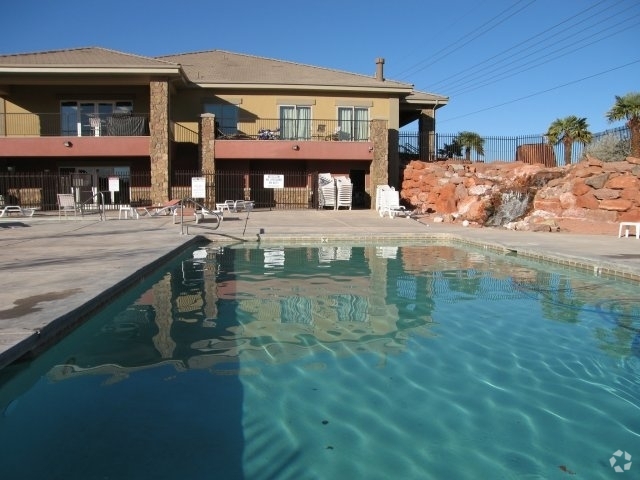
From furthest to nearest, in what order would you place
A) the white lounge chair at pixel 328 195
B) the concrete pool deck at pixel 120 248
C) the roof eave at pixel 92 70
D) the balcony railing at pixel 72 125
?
the white lounge chair at pixel 328 195
the balcony railing at pixel 72 125
the roof eave at pixel 92 70
the concrete pool deck at pixel 120 248

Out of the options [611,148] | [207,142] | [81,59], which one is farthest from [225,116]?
[611,148]

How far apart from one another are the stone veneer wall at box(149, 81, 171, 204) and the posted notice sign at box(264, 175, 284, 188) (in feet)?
13.7

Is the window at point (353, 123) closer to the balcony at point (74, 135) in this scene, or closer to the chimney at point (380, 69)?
the chimney at point (380, 69)

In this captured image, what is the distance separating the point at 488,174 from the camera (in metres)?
22.0

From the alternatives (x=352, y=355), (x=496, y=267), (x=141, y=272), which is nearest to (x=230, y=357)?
(x=352, y=355)

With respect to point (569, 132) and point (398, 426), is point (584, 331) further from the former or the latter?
point (569, 132)

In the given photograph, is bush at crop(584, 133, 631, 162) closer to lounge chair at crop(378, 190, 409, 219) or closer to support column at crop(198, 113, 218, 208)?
lounge chair at crop(378, 190, 409, 219)

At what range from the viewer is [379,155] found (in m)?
24.7

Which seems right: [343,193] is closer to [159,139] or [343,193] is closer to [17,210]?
[159,139]

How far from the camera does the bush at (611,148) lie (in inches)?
847

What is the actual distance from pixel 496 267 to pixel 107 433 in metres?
8.19

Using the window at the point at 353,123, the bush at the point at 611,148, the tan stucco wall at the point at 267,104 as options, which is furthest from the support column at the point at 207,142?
the bush at the point at 611,148

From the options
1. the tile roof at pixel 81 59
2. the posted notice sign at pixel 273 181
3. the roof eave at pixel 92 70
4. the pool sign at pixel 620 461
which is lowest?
the pool sign at pixel 620 461

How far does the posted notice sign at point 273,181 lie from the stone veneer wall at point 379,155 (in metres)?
4.38
